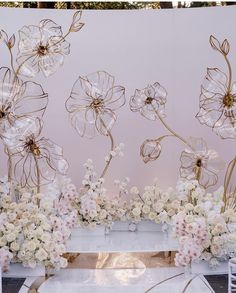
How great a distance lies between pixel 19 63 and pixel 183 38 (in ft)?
5.62

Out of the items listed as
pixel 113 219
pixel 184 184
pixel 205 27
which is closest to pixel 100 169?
pixel 113 219

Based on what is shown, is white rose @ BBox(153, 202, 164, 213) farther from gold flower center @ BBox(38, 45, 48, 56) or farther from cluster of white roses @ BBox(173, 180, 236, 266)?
gold flower center @ BBox(38, 45, 48, 56)

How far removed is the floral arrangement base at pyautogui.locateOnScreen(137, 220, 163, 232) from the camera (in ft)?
18.4

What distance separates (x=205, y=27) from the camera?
557 centimetres

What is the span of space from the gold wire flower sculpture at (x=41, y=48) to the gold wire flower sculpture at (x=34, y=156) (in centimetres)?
55

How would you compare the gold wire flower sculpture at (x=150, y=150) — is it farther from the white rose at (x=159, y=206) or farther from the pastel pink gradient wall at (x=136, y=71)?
the white rose at (x=159, y=206)

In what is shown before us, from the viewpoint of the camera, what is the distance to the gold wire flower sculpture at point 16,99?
5.09m

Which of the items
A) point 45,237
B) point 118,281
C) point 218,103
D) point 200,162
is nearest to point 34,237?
point 45,237

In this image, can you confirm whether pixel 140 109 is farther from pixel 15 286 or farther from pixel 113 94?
pixel 15 286

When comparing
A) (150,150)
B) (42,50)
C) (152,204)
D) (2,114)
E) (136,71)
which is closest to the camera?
(2,114)

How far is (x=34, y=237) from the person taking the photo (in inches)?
174

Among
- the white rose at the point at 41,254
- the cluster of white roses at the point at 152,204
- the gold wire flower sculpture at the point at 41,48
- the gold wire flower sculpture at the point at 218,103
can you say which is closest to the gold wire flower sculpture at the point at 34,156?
the gold wire flower sculpture at the point at 41,48

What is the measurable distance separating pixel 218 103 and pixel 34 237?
2.12m

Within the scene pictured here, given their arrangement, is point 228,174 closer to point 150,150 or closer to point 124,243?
point 150,150
